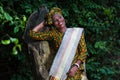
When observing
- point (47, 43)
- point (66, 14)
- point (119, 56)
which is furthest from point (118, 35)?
point (47, 43)

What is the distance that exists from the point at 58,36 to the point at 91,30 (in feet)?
7.09

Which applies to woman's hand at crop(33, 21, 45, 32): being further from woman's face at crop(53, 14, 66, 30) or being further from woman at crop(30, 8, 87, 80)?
woman's face at crop(53, 14, 66, 30)

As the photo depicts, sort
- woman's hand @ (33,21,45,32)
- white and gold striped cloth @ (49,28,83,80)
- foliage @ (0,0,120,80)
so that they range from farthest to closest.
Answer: foliage @ (0,0,120,80) < woman's hand @ (33,21,45,32) < white and gold striped cloth @ (49,28,83,80)

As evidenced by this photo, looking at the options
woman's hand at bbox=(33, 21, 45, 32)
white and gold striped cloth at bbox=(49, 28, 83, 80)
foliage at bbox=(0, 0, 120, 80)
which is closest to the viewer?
white and gold striped cloth at bbox=(49, 28, 83, 80)

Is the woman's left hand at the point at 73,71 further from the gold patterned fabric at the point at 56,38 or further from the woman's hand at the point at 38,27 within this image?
the woman's hand at the point at 38,27

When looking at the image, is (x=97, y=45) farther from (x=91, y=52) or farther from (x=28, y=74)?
(x=28, y=74)

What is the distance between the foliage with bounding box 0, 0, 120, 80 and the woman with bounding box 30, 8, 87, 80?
105cm

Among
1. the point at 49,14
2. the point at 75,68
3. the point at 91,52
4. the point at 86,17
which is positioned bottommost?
the point at 91,52

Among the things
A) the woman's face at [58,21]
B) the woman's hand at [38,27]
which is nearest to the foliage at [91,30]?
the woman's hand at [38,27]

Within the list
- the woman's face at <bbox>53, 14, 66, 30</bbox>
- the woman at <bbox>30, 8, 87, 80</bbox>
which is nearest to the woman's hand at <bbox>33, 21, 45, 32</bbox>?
the woman at <bbox>30, 8, 87, 80</bbox>

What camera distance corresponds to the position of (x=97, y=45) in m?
5.45

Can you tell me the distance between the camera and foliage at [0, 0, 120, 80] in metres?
4.85

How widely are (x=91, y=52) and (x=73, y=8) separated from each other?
76cm

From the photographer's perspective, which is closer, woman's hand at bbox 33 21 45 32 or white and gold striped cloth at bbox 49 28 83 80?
white and gold striped cloth at bbox 49 28 83 80
